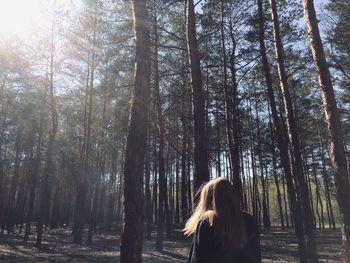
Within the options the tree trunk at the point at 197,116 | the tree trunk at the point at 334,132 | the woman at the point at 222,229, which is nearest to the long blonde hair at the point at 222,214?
the woman at the point at 222,229

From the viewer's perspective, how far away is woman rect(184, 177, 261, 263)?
290 centimetres

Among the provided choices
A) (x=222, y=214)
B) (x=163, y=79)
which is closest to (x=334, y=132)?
(x=222, y=214)

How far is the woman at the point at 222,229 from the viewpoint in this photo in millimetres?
2904

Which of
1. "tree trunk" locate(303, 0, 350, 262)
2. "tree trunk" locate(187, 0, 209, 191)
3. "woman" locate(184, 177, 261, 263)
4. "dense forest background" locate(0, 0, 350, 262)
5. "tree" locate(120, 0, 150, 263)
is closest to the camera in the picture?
"woman" locate(184, 177, 261, 263)

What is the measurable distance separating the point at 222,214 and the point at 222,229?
4.8 inches

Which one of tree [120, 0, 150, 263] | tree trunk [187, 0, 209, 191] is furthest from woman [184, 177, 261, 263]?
tree trunk [187, 0, 209, 191]

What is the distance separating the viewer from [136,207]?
699cm

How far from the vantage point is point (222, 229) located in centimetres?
290

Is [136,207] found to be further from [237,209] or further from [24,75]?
[24,75]

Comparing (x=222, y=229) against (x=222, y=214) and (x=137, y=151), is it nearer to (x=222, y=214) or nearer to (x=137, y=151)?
Result: (x=222, y=214)

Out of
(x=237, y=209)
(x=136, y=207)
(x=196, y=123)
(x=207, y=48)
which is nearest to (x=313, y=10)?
(x=196, y=123)

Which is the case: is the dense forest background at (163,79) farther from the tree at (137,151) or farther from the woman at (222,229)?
the woman at (222,229)

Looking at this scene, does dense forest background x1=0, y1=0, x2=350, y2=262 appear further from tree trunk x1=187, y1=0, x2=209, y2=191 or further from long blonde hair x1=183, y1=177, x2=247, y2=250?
long blonde hair x1=183, y1=177, x2=247, y2=250

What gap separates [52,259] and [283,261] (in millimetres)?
8814
